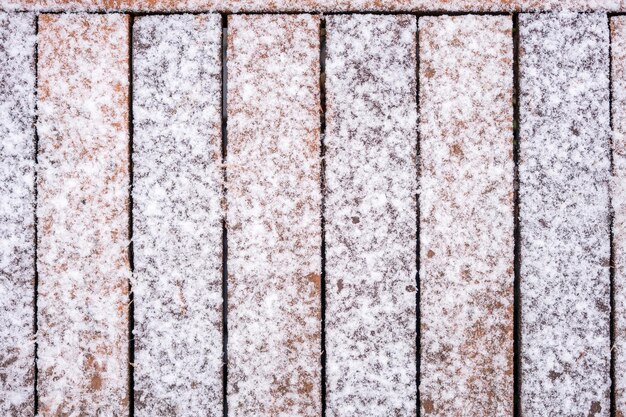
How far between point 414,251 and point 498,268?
0.21 meters

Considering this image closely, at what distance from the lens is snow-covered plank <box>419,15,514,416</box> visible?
1293mm

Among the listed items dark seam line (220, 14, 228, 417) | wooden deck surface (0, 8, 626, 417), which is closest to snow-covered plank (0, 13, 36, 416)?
wooden deck surface (0, 8, 626, 417)

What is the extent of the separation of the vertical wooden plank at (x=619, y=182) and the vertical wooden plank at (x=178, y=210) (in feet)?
3.13

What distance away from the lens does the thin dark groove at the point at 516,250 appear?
4.27 ft

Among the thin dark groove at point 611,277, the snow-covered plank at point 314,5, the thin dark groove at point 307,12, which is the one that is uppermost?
the snow-covered plank at point 314,5

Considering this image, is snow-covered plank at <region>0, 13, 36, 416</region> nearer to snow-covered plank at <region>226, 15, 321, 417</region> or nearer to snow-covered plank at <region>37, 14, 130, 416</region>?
snow-covered plank at <region>37, 14, 130, 416</region>

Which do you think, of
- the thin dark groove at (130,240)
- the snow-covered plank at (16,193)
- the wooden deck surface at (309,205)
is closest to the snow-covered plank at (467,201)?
the wooden deck surface at (309,205)

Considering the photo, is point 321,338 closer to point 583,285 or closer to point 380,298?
point 380,298

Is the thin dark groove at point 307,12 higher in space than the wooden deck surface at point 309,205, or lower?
higher

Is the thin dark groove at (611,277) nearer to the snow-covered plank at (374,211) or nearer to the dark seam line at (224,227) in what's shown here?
the snow-covered plank at (374,211)

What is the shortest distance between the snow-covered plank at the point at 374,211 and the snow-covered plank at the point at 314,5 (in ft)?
0.11

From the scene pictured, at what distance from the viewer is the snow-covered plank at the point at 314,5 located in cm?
129

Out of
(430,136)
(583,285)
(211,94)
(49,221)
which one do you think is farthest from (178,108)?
(583,285)

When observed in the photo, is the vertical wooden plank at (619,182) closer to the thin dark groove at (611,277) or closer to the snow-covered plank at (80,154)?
the thin dark groove at (611,277)
